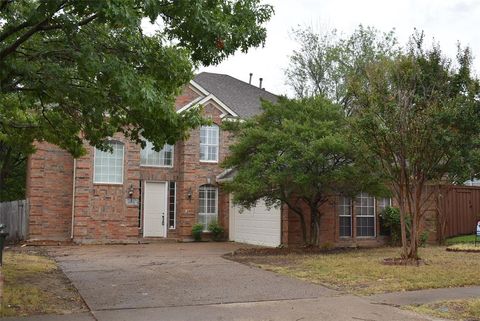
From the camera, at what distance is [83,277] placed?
38.9 ft

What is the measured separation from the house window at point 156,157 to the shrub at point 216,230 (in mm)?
3252

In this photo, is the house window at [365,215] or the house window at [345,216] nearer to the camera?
the house window at [345,216]

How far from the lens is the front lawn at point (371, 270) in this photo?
10.7 m

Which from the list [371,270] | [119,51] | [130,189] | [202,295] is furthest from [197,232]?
[119,51]

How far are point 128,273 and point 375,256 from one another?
7374mm

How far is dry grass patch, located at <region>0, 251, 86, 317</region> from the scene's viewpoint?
27.4 ft

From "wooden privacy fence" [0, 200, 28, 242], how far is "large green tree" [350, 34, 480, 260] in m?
14.7

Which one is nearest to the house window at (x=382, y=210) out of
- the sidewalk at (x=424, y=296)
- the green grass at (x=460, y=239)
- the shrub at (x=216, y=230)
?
the green grass at (x=460, y=239)

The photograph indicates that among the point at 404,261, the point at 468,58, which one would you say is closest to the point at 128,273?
the point at 404,261

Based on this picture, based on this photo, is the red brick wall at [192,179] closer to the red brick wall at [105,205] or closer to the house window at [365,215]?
the red brick wall at [105,205]

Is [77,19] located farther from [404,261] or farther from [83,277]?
[404,261]

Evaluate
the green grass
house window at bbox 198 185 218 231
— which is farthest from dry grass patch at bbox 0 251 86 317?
the green grass

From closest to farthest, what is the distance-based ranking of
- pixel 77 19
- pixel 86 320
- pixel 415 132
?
pixel 86 320 < pixel 77 19 < pixel 415 132

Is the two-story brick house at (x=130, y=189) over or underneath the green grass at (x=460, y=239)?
over
